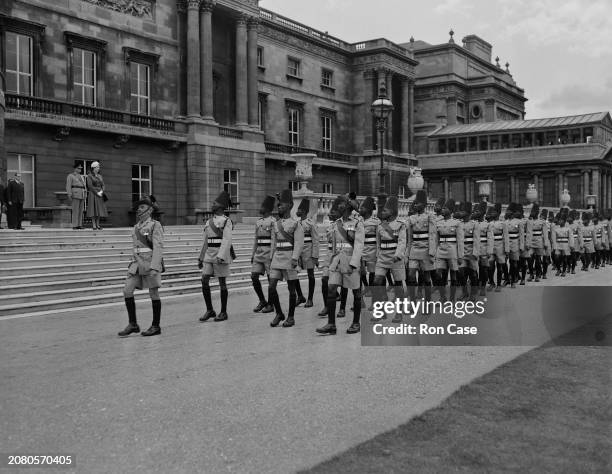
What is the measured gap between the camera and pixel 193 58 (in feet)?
103

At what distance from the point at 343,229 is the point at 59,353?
4438 mm

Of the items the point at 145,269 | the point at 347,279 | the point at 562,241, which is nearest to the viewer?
the point at 145,269

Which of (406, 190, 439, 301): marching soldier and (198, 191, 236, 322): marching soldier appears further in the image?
(406, 190, 439, 301): marching soldier

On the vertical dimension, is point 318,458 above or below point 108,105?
below

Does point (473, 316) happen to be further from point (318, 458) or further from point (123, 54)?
point (123, 54)

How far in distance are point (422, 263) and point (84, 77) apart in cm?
2043

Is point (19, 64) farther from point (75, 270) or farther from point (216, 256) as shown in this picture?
point (216, 256)

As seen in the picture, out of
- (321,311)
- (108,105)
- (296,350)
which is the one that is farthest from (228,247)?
(108,105)

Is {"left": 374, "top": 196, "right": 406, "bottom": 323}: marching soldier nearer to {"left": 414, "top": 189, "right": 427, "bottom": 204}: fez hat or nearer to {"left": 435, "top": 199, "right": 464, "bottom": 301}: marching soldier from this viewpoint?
{"left": 414, "top": 189, "right": 427, "bottom": 204}: fez hat

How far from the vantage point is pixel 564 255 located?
68.1 feet

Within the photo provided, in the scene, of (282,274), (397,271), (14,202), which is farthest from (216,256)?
(14,202)

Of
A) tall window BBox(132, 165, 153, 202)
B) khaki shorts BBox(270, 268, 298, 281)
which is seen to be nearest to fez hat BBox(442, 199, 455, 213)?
khaki shorts BBox(270, 268, 298, 281)

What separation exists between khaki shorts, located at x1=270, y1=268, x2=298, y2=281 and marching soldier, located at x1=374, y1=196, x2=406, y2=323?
54.1 inches

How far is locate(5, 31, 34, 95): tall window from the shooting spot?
2509cm
